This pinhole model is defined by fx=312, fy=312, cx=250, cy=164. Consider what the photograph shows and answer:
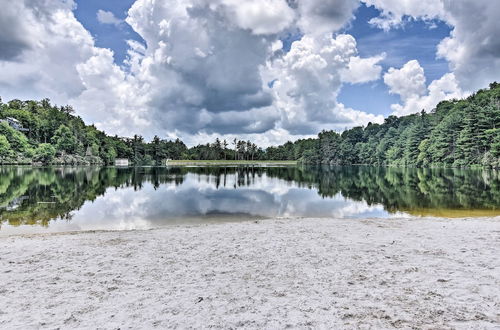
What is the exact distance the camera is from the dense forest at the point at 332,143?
73875mm

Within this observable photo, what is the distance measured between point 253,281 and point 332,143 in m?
152

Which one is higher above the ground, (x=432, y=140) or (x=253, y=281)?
(x=432, y=140)

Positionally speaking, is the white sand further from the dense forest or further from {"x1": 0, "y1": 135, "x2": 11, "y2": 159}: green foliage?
{"x1": 0, "y1": 135, "x2": 11, "y2": 159}: green foliage

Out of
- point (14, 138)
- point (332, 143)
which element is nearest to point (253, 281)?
point (14, 138)

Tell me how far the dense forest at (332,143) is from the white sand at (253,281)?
226ft

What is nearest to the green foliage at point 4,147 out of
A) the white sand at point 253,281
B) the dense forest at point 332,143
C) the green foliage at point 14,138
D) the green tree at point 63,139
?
the dense forest at point 332,143

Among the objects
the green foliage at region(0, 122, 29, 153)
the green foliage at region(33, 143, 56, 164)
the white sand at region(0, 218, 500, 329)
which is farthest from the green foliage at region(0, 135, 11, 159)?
the white sand at region(0, 218, 500, 329)

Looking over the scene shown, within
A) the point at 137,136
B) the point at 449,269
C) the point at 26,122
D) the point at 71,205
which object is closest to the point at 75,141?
the point at 26,122

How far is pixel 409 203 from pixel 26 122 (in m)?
131

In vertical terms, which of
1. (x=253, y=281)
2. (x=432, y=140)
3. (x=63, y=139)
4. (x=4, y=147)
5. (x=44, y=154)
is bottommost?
(x=253, y=281)

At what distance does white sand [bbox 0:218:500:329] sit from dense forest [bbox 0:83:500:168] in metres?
68.8

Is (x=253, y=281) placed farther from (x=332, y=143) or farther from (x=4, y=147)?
(x=332, y=143)

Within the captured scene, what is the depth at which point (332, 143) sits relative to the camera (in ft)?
499

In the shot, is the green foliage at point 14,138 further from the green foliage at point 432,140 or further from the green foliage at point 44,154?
the green foliage at point 432,140
